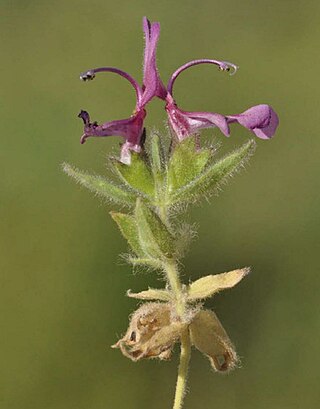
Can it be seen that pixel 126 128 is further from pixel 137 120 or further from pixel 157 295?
pixel 157 295

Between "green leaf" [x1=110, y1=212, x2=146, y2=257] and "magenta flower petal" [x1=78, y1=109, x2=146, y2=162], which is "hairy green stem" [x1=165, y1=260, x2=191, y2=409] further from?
"magenta flower petal" [x1=78, y1=109, x2=146, y2=162]

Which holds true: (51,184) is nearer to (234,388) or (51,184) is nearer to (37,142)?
(37,142)

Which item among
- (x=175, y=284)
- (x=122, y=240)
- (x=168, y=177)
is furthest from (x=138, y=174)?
(x=122, y=240)

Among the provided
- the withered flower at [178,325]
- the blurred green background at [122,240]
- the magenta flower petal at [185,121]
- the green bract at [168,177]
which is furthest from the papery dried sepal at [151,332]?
the blurred green background at [122,240]

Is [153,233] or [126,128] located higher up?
[126,128]

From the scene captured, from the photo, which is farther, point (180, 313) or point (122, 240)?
point (122, 240)

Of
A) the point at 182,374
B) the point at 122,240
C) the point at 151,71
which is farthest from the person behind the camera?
the point at 122,240

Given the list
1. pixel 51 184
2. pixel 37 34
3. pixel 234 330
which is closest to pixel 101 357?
pixel 234 330
